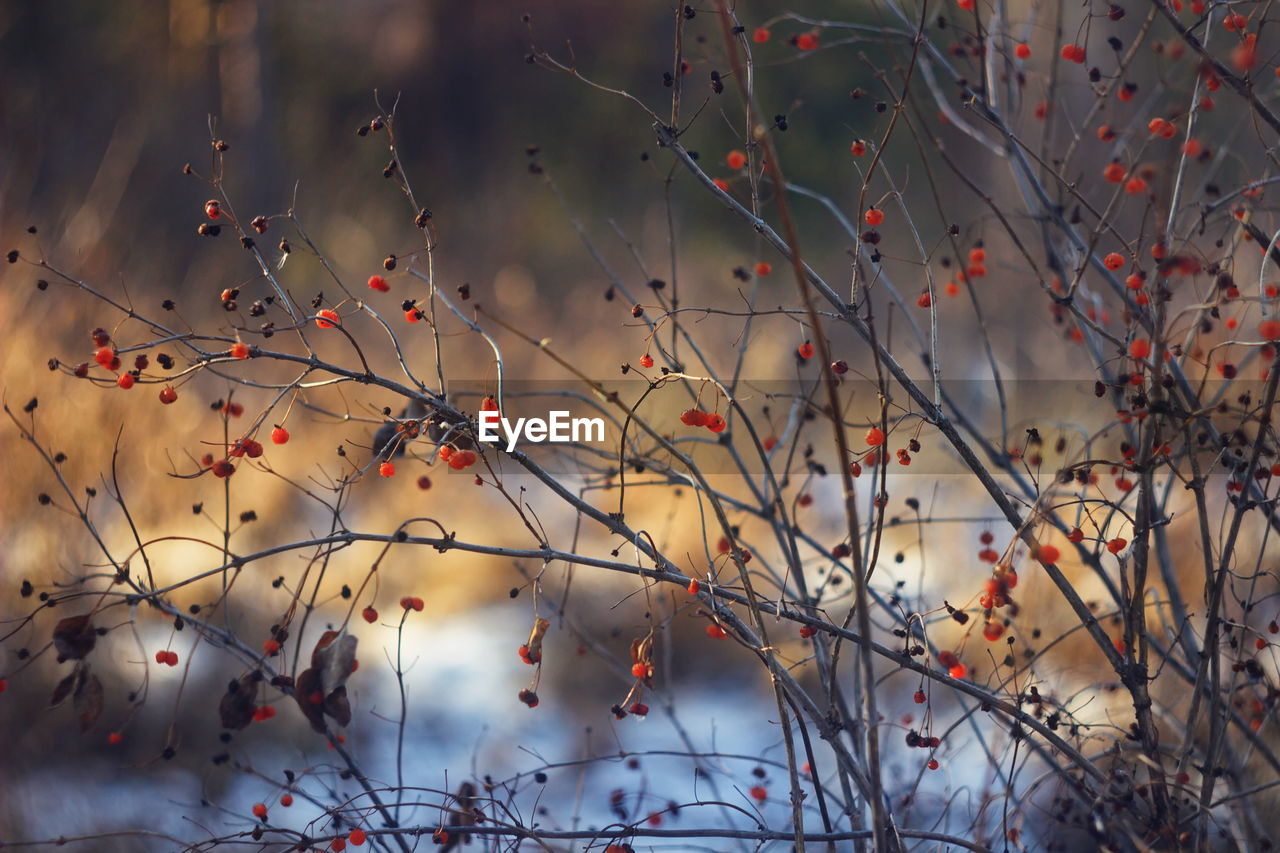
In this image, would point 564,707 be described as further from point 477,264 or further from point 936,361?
point 477,264

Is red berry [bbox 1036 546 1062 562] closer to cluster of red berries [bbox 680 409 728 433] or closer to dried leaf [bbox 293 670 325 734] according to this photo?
cluster of red berries [bbox 680 409 728 433]

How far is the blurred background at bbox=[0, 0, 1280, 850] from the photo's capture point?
3.14 metres

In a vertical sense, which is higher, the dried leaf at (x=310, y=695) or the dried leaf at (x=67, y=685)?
the dried leaf at (x=67, y=685)

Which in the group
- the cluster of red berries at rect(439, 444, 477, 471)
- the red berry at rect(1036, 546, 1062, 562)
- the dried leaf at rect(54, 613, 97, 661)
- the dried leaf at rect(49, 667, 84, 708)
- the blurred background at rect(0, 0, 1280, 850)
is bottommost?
the red berry at rect(1036, 546, 1062, 562)

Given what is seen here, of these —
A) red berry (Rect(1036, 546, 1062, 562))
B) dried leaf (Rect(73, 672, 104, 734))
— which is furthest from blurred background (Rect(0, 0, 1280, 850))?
red berry (Rect(1036, 546, 1062, 562))

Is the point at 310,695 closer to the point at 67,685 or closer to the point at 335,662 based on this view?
the point at 335,662

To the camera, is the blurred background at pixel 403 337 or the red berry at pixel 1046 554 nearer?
the red berry at pixel 1046 554

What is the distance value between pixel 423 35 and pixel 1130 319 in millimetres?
7947

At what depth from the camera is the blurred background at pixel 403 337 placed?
3.14 m

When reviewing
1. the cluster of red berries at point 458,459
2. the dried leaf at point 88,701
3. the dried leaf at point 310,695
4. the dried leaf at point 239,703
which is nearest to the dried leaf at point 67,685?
the dried leaf at point 88,701

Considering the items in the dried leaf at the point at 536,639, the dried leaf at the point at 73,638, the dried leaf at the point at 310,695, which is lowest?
the dried leaf at the point at 310,695

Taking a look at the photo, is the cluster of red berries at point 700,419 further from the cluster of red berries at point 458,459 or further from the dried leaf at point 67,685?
the dried leaf at point 67,685

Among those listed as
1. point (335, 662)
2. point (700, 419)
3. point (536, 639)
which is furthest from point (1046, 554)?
point (335, 662)

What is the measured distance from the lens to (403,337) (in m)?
7.55
